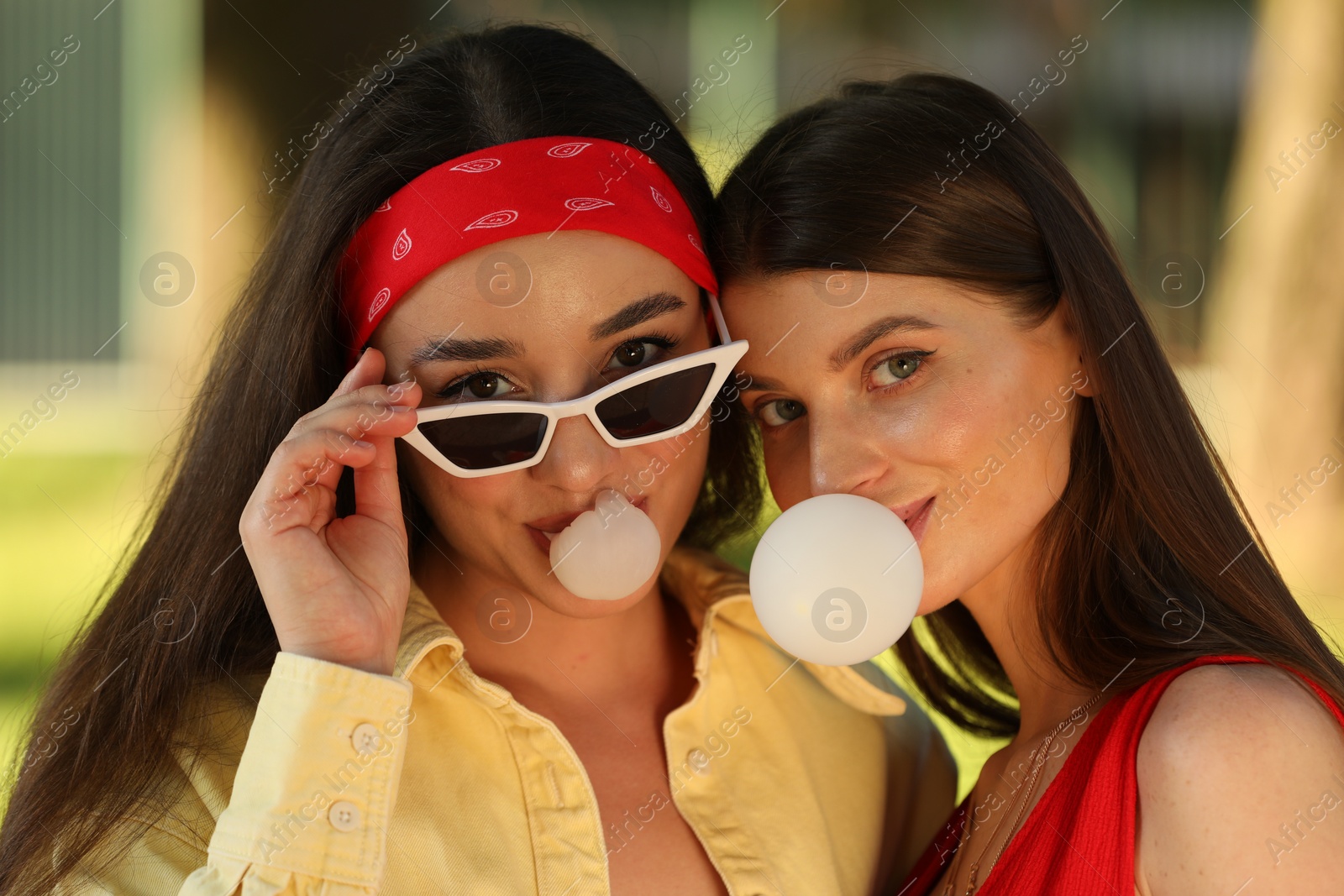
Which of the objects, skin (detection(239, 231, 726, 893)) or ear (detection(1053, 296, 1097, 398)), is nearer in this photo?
skin (detection(239, 231, 726, 893))

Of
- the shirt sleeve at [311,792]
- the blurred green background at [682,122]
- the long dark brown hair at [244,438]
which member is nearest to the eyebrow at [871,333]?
the long dark brown hair at [244,438]

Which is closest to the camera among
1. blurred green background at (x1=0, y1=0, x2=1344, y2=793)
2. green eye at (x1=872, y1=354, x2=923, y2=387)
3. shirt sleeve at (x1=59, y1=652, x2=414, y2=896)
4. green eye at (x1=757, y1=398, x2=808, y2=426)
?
shirt sleeve at (x1=59, y1=652, x2=414, y2=896)

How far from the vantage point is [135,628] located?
1.43m

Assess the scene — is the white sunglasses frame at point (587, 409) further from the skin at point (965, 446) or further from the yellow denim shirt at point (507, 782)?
the yellow denim shirt at point (507, 782)

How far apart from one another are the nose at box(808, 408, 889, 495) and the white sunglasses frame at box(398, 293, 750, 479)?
150 mm

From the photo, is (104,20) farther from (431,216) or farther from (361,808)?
(361,808)

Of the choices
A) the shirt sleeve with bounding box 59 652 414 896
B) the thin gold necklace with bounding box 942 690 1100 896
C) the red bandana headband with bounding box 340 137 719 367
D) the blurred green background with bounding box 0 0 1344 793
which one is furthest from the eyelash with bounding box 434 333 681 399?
the blurred green background with bounding box 0 0 1344 793

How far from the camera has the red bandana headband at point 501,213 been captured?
54.7 inches

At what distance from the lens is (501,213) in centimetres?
139

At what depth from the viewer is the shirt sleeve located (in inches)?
43.7

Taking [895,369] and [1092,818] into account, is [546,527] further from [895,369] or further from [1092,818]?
[1092,818]

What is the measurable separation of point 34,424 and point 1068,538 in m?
4.14

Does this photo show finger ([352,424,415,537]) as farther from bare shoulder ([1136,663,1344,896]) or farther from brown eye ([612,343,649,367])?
bare shoulder ([1136,663,1344,896])

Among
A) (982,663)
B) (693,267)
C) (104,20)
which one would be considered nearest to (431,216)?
(693,267)
